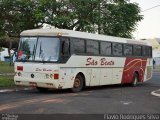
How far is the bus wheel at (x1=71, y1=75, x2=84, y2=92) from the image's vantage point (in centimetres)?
2105

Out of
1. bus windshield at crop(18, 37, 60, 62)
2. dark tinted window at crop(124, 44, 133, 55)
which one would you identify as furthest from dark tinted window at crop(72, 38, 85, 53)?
dark tinted window at crop(124, 44, 133, 55)

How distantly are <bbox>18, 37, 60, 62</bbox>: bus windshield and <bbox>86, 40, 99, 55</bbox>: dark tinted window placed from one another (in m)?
2.66

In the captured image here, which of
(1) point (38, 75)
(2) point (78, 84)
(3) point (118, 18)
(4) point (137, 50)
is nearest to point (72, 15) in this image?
(3) point (118, 18)

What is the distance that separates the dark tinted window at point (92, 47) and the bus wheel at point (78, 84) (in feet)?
5.17

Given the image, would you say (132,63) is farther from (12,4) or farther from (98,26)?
(12,4)

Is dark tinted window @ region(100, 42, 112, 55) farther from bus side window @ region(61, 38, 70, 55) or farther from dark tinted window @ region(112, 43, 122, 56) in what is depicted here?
bus side window @ region(61, 38, 70, 55)

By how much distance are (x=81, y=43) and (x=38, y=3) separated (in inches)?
246

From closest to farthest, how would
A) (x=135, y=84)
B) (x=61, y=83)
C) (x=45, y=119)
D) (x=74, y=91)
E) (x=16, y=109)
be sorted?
(x=45, y=119)
(x=16, y=109)
(x=61, y=83)
(x=74, y=91)
(x=135, y=84)

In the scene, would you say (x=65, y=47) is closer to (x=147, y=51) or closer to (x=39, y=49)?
(x=39, y=49)

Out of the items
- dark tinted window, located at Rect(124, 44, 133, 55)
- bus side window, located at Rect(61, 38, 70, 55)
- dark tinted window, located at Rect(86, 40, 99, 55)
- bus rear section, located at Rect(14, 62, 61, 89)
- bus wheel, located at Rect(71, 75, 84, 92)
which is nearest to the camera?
bus rear section, located at Rect(14, 62, 61, 89)

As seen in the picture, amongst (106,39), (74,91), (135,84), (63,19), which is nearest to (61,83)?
(74,91)

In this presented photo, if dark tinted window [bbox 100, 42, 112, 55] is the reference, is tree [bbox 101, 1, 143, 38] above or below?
above

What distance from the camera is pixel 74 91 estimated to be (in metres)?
21.0

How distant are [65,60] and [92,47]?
9.61 feet
